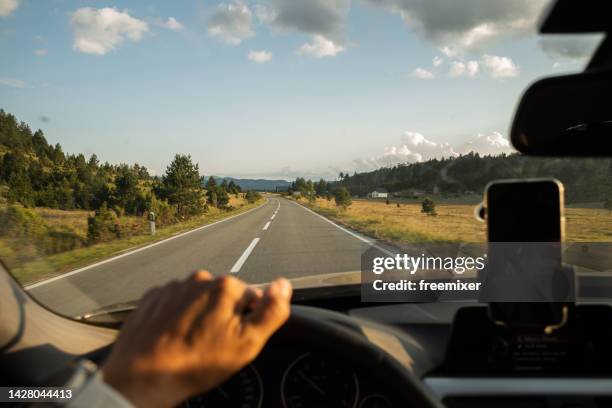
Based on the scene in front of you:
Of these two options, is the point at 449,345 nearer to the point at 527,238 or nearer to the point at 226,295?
the point at 527,238

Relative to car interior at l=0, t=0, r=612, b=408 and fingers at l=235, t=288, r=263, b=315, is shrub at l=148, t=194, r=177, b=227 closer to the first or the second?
car interior at l=0, t=0, r=612, b=408

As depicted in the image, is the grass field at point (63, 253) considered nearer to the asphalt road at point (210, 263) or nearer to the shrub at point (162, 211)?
the asphalt road at point (210, 263)

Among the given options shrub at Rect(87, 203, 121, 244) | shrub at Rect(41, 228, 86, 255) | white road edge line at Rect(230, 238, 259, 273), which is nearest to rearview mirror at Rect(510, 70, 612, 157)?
white road edge line at Rect(230, 238, 259, 273)

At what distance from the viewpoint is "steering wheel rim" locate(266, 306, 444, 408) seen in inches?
63.9

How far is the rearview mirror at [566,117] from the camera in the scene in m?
1.36

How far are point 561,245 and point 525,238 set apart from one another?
0.15 metres

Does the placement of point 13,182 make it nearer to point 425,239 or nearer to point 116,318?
point 116,318

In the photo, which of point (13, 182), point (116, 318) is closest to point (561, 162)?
point (116, 318)

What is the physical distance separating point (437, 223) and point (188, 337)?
9447 millimetres

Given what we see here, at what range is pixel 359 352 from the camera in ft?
5.52

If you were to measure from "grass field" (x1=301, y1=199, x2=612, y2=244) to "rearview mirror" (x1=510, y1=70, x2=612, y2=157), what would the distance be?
→ 0.48 meters

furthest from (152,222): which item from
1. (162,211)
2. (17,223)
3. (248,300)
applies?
(248,300)

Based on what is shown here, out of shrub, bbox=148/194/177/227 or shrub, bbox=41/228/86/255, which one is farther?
shrub, bbox=148/194/177/227

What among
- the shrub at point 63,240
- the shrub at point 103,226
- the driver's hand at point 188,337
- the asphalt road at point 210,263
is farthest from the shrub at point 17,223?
the shrub at point 103,226
